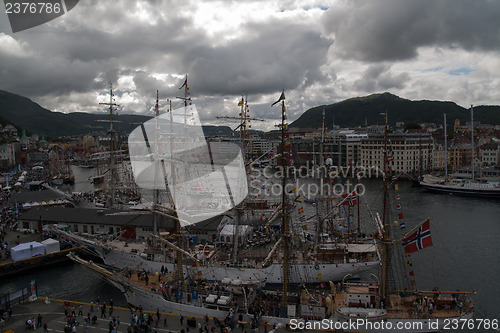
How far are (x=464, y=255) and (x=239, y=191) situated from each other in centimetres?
1484

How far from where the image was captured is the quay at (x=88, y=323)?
12.8 m

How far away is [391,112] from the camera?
155875mm

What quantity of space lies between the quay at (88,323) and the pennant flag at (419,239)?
6.01 m

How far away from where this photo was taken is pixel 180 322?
13.2 m

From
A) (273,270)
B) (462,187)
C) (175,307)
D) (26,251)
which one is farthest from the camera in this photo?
(462,187)

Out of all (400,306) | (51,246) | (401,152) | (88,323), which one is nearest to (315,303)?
(400,306)

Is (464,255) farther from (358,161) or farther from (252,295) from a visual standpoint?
(358,161)

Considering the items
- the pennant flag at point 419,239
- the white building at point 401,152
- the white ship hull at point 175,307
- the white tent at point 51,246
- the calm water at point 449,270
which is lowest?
the calm water at point 449,270

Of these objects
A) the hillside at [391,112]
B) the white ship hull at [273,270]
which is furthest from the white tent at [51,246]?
the hillside at [391,112]

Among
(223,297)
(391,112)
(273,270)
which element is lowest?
(273,270)

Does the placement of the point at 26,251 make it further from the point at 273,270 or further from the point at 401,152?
the point at 401,152

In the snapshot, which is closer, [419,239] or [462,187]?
[419,239]

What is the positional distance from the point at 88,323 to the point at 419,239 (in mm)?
12951

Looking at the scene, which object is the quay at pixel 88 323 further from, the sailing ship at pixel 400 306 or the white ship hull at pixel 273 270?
the white ship hull at pixel 273 270
